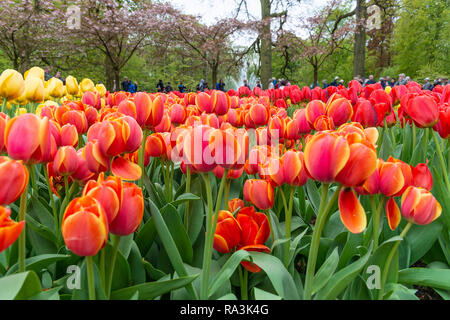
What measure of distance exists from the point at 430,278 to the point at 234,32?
17.5 m

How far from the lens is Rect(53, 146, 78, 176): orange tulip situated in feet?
2.99

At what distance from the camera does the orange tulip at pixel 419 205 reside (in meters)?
0.81

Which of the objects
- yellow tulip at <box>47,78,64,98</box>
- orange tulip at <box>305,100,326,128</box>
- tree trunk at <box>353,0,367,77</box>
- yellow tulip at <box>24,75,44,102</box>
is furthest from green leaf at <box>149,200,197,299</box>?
tree trunk at <box>353,0,367,77</box>

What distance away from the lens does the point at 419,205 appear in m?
0.81

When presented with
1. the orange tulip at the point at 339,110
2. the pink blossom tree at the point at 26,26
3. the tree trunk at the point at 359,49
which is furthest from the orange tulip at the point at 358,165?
the pink blossom tree at the point at 26,26

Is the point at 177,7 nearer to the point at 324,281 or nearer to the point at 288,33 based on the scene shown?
the point at 288,33

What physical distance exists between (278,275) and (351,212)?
242 mm

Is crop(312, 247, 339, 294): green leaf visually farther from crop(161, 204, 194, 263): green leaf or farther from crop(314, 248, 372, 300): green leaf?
crop(161, 204, 194, 263): green leaf

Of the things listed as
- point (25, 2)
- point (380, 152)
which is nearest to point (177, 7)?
point (25, 2)

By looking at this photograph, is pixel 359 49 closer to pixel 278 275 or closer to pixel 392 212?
pixel 392 212

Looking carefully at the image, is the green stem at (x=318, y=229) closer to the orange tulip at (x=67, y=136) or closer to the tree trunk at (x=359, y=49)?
the orange tulip at (x=67, y=136)

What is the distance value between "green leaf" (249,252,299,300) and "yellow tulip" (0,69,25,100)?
127 cm

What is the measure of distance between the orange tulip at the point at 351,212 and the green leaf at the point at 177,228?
17.2 inches

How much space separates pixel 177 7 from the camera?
1773 centimetres
